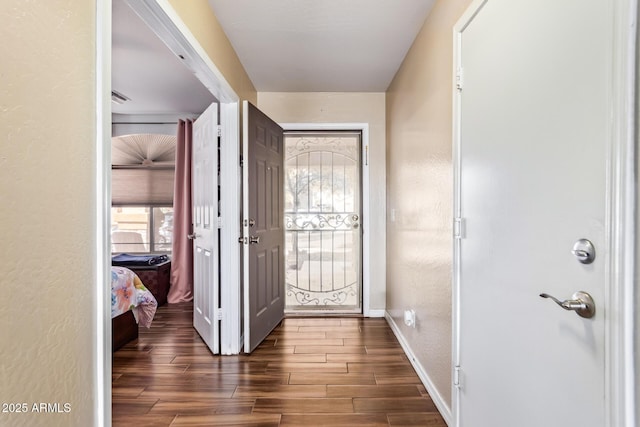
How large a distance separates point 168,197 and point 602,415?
16.3ft

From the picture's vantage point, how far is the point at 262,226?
2939 millimetres

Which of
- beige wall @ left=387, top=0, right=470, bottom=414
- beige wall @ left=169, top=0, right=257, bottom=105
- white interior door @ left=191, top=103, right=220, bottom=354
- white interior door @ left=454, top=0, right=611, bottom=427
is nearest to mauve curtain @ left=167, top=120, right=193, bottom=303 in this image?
white interior door @ left=191, top=103, right=220, bottom=354

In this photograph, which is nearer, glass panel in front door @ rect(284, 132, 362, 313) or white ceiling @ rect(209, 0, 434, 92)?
white ceiling @ rect(209, 0, 434, 92)

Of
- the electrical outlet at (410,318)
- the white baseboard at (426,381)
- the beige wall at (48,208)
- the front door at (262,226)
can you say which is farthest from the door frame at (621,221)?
the front door at (262,226)

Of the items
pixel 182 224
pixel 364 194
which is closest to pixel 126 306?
pixel 182 224

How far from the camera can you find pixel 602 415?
81cm

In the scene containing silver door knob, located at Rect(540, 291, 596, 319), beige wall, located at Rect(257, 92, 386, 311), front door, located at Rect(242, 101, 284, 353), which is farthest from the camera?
beige wall, located at Rect(257, 92, 386, 311)

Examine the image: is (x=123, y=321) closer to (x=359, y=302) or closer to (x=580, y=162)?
(x=359, y=302)

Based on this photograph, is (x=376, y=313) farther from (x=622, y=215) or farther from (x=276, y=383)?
(x=622, y=215)

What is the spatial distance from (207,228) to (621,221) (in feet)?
8.55

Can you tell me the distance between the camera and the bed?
265 centimetres

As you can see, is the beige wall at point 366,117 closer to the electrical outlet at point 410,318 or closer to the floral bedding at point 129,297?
the electrical outlet at point 410,318

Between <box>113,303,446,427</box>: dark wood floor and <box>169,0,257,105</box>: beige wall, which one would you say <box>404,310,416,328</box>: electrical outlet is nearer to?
<box>113,303,446,427</box>: dark wood floor

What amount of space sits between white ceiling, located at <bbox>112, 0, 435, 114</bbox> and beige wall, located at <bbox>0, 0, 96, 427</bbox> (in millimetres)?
1440
